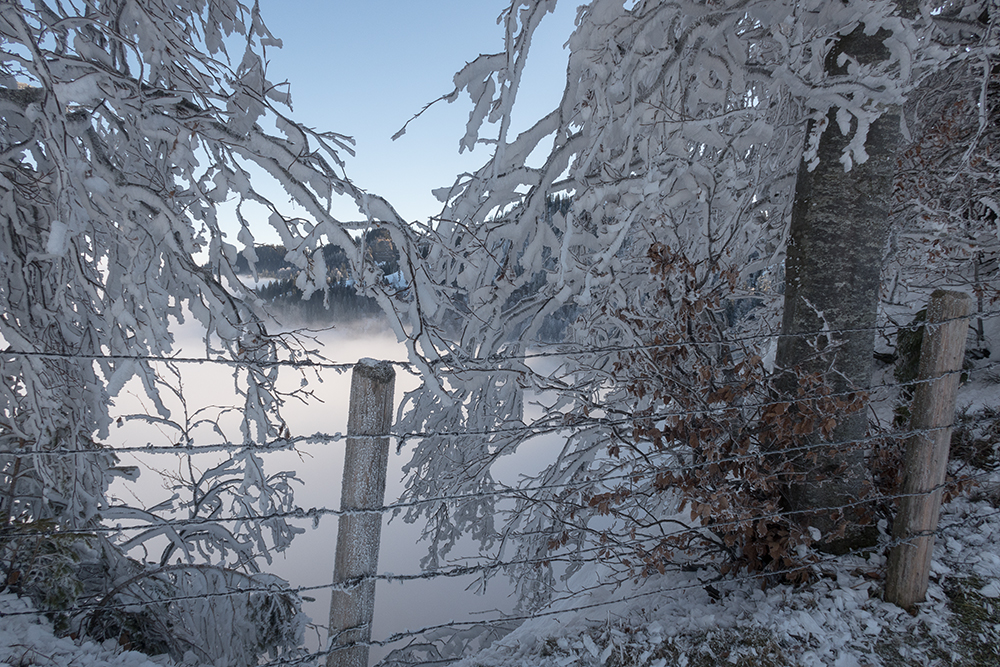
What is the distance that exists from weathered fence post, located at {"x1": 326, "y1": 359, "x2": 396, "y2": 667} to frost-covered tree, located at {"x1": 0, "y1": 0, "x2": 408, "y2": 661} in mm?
275

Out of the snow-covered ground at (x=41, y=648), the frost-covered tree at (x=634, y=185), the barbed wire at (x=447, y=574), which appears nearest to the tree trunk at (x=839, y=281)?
the frost-covered tree at (x=634, y=185)

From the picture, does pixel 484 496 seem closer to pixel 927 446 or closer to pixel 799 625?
pixel 799 625

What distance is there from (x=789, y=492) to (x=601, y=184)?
1.93 metres

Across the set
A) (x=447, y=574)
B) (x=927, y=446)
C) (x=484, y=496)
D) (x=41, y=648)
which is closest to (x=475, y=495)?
(x=447, y=574)

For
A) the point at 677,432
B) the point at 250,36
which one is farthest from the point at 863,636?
the point at 250,36

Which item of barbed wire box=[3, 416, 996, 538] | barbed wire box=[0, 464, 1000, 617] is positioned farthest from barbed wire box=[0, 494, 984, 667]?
barbed wire box=[3, 416, 996, 538]

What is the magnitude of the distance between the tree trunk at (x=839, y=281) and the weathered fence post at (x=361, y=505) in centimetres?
195

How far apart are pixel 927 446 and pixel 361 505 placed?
8.18 feet

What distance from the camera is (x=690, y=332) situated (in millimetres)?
2879

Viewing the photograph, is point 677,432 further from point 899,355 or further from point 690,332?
point 899,355

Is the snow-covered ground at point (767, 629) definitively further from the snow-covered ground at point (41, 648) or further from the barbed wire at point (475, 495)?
the barbed wire at point (475, 495)

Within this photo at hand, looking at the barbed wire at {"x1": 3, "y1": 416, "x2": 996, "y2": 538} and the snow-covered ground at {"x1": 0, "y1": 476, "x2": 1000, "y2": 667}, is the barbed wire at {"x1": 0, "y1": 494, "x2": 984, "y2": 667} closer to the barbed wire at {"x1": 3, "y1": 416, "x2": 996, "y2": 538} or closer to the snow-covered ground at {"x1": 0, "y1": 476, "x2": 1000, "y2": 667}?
the snow-covered ground at {"x1": 0, "y1": 476, "x2": 1000, "y2": 667}

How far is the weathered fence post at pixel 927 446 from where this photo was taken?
2.23m

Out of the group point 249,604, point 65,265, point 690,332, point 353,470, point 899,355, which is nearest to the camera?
point 353,470
